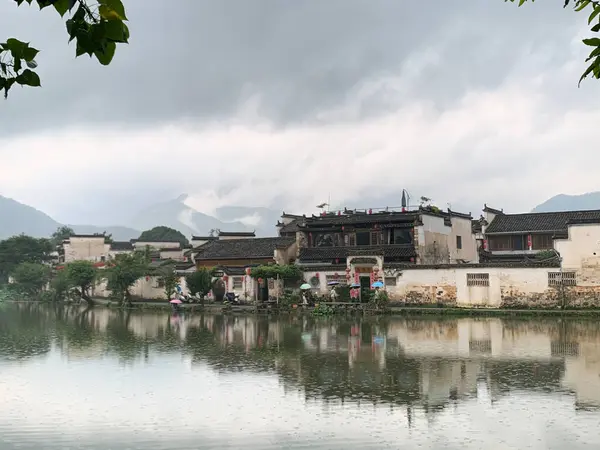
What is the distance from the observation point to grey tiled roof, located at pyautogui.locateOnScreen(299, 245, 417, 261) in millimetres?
36109

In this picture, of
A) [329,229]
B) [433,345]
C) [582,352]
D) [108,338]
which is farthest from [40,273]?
[582,352]

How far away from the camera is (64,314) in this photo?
38.4 m

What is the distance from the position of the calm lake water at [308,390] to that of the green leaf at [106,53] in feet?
24.0

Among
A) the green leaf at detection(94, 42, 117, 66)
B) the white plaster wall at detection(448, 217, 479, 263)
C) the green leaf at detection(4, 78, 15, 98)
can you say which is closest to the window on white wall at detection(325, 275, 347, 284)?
the white plaster wall at detection(448, 217, 479, 263)

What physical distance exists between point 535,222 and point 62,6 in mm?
39800

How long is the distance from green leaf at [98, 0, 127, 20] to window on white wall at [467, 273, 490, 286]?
2930cm

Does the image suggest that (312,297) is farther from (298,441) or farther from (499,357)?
(298,441)

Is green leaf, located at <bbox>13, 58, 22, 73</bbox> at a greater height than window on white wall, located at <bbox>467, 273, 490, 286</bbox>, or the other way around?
green leaf, located at <bbox>13, 58, 22, 73</bbox>

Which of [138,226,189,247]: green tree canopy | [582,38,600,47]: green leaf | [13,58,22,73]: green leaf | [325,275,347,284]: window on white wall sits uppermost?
[138,226,189,247]: green tree canopy

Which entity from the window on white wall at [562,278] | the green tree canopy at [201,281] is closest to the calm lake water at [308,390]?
the window on white wall at [562,278]

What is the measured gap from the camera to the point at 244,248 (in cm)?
4159

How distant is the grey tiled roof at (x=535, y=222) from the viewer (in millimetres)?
38500

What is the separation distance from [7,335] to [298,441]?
63.3ft

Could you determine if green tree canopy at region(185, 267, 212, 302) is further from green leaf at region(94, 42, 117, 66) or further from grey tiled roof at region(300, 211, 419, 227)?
green leaf at region(94, 42, 117, 66)
